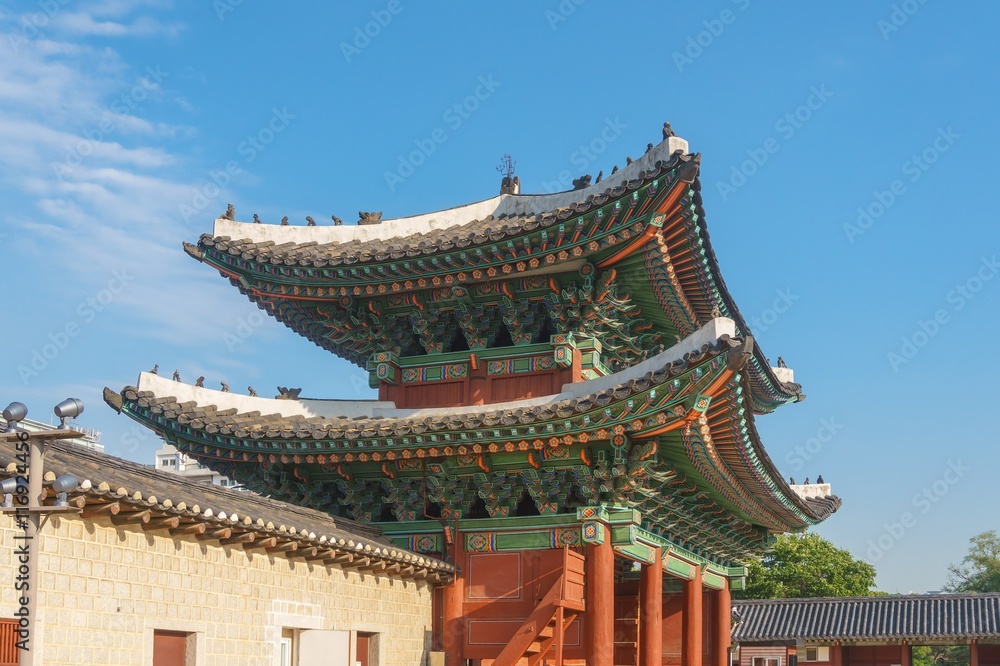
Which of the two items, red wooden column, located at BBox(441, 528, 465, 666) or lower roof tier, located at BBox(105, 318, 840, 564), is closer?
lower roof tier, located at BBox(105, 318, 840, 564)

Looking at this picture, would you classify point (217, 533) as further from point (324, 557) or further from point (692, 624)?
point (692, 624)

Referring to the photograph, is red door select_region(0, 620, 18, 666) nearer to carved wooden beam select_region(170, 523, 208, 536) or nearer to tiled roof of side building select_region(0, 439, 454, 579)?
tiled roof of side building select_region(0, 439, 454, 579)

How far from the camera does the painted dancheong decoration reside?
58.6 feet

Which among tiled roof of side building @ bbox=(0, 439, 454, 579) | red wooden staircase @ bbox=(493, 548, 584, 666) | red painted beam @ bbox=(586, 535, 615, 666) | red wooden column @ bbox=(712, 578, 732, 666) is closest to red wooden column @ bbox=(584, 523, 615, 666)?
red painted beam @ bbox=(586, 535, 615, 666)

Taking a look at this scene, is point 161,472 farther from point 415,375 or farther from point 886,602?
point 886,602

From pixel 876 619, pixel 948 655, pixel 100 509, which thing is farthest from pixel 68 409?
pixel 948 655

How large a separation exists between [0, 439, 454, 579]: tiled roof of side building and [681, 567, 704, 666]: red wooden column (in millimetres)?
6235

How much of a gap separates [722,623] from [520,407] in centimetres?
995

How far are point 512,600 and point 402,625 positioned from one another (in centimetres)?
187

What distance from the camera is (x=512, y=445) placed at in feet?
59.9

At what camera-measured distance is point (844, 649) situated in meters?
49.4

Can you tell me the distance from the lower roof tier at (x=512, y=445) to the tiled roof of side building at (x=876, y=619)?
95.3 ft

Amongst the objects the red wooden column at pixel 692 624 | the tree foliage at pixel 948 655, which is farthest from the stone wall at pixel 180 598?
the tree foliage at pixel 948 655

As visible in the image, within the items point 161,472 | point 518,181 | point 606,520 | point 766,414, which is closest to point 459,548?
point 606,520
